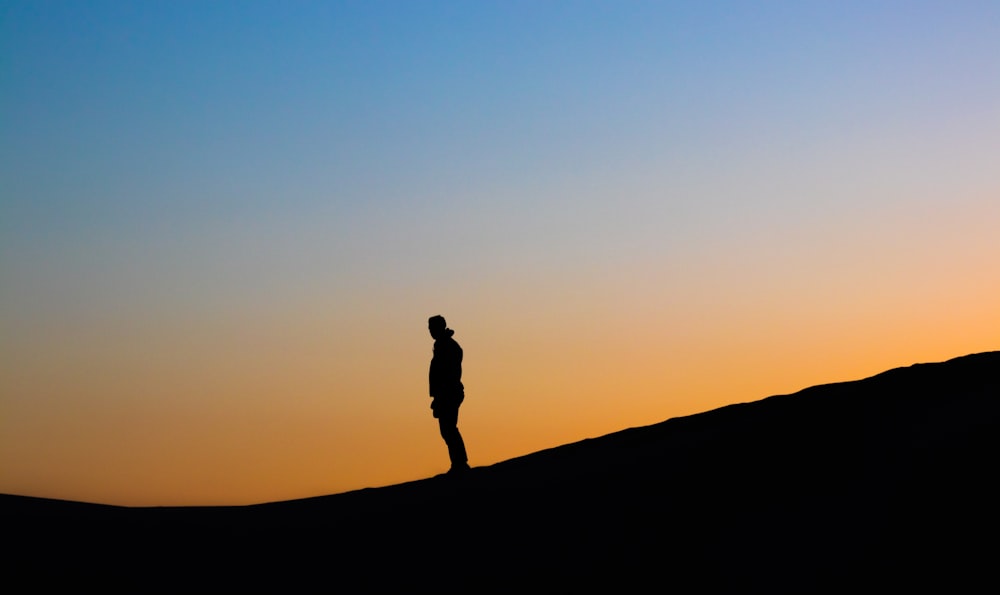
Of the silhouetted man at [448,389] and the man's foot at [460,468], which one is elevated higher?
the silhouetted man at [448,389]

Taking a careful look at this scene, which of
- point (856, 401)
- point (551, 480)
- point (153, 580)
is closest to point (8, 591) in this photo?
point (153, 580)

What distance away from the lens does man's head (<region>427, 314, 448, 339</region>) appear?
15078mm

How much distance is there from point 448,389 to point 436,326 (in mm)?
841

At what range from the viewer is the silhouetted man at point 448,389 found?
48.9 feet

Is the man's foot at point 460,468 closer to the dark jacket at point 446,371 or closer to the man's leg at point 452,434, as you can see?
the man's leg at point 452,434

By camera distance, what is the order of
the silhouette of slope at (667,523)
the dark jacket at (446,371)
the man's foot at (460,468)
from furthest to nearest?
the dark jacket at (446,371)
the man's foot at (460,468)
the silhouette of slope at (667,523)

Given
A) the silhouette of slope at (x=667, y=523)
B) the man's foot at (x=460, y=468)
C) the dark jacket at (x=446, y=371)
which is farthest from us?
the dark jacket at (x=446, y=371)

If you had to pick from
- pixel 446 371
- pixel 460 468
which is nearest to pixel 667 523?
pixel 460 468

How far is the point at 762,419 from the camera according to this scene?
471 inches

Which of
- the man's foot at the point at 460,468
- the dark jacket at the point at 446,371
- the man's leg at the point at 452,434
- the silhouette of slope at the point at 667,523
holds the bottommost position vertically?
the silhouette of slope at the point at 667,523

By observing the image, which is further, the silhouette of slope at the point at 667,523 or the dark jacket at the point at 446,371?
the dark jacket at the point at 446,371

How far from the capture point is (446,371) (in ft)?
49.2

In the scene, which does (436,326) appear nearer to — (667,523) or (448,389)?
(448,389)

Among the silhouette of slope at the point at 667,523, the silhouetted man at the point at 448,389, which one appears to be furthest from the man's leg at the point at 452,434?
the silhouette of slope at the point at 667,523
